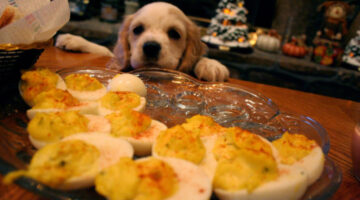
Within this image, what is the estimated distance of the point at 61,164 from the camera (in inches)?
18.9

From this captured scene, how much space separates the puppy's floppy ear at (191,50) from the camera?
64.7 inches

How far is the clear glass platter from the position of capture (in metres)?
0.52

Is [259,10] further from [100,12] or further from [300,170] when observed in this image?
[300,170]

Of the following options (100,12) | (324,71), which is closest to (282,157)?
(324,71)

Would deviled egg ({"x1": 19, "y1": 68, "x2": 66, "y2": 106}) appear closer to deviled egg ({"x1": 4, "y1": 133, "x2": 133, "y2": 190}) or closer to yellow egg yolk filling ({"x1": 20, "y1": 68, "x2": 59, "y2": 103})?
yellow egg yolk filling ({"x1": 20, "y1": 68, "x2": 59, "y2": 103})

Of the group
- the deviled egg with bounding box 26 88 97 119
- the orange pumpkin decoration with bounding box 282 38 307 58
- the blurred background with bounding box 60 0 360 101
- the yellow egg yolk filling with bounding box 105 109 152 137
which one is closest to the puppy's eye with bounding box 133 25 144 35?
the deviled egg with bounding box 26 88 97 119

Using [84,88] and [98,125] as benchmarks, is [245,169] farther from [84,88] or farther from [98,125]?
[84,88]

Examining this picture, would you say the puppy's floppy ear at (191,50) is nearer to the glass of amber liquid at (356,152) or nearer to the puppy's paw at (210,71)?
the puppy's paw at (210,71)

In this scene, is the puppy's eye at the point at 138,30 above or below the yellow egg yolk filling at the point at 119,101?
above

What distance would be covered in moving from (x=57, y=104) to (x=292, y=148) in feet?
2.06

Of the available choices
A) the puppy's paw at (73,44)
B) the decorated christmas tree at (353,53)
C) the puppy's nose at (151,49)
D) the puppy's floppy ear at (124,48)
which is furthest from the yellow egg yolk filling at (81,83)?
the decorated christmas tree at (353,53)

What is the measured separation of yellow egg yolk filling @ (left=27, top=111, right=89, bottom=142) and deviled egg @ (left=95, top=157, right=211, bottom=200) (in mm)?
179

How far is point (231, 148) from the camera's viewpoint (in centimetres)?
60

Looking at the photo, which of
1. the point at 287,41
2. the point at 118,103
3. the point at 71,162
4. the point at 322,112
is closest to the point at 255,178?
the point at 71,162
